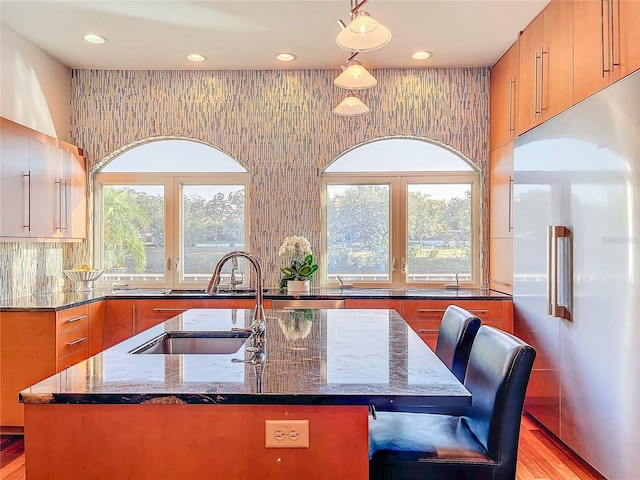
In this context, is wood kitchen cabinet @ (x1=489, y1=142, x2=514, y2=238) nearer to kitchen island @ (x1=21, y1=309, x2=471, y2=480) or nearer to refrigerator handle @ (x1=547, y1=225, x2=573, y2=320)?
refrigerator handle @ (x1=547, y1=225, x2=573, y2=320)

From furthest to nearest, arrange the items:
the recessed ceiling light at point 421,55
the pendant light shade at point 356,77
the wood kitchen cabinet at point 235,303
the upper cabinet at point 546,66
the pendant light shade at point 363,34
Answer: the recessed ceiling light at point 421,55 → the wood kitchen cabinet at point 235,303 → the upper cabinet at point 546,66 → the pendant light shade at point 356,77 → the pendant light shade at point 363,34

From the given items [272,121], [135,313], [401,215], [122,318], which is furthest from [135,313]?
[401,215]

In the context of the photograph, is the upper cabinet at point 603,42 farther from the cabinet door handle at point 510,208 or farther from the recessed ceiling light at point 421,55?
the recessed ceiling light at point 421,55

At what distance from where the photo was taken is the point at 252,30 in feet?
11.1

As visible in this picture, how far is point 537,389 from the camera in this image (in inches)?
119

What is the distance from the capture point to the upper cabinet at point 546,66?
→ 275 cm

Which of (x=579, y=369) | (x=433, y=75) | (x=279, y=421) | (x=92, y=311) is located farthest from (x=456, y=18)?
(x=92, y=311)

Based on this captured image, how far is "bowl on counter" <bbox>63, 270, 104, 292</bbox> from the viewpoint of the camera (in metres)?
3.88

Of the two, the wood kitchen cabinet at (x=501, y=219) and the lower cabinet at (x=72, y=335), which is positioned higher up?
the wood kitchen cabinet at (x=501, y=219)

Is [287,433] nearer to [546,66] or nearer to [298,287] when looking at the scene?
[298,287]

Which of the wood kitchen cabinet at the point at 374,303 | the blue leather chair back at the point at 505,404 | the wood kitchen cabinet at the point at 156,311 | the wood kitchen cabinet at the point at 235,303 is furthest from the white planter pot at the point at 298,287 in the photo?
the blue leather chair back at the point at 505,404

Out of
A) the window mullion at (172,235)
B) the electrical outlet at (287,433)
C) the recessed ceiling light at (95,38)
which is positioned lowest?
the electrical outlet at (287,433)

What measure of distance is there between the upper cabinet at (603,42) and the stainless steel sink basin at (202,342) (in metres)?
2.14

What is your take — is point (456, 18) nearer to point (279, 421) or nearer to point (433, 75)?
point (433, 75)
